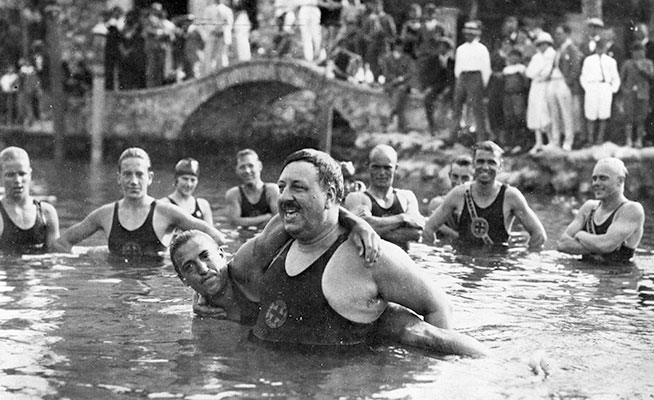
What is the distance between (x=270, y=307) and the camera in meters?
8.20

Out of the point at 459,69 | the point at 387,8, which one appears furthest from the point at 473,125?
the point at 387,8

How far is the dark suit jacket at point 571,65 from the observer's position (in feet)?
66.6

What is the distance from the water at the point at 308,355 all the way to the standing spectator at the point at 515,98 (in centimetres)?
851

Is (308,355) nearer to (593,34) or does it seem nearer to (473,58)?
(593,34)

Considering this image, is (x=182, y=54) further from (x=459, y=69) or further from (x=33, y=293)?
(x=33, y=293)

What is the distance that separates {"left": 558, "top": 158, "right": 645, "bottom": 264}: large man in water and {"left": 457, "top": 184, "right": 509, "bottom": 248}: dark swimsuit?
77cm

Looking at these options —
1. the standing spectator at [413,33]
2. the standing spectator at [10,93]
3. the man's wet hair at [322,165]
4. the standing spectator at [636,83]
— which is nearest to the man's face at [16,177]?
the man's wet hair at [322,165]

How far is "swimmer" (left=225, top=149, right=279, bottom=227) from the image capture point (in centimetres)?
1516

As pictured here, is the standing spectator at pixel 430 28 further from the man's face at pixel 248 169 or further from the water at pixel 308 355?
the water at pixel 308 355

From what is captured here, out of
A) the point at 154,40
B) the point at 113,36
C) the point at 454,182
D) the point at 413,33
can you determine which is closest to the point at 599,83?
the point at 413,33

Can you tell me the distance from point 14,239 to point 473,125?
39.0 feet

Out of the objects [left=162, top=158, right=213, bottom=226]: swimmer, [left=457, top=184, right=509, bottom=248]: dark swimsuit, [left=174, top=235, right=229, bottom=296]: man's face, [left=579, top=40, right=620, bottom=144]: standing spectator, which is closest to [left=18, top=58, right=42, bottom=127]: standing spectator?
[left=579, top=40, right=620, bottom=144]: standing spectator

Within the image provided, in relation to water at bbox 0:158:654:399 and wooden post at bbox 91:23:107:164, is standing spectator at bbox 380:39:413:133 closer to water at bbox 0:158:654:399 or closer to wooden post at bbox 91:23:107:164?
wooden post at bbox 91:23:107:164

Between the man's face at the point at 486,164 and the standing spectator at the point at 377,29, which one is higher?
the standing spectator at the point at 377,29
